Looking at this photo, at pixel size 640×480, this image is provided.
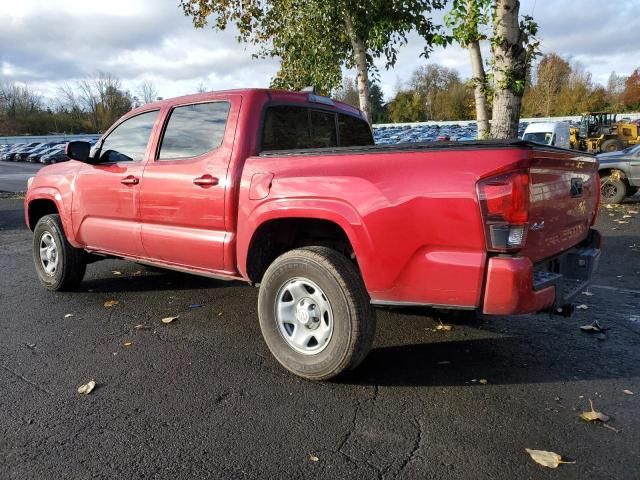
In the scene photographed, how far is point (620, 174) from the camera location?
12.3 meters

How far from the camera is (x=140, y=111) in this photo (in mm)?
4812

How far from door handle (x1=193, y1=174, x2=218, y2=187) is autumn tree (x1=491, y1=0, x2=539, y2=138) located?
18.8 ft

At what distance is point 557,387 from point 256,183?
95.0 inches

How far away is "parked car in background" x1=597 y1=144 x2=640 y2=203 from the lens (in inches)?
478

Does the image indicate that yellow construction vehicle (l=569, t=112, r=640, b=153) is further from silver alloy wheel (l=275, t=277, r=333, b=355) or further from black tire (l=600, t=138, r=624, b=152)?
silver alloy wheel (l=275, t=277, r=333, b=355)

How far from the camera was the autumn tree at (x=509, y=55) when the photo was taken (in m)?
7.60

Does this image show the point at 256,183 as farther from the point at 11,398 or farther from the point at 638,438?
the point at 638,438

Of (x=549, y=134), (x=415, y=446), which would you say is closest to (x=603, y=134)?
(x=549, y=134)

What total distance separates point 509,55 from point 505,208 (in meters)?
6.07

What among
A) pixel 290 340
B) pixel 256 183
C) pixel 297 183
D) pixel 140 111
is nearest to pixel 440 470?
pixel 290 340

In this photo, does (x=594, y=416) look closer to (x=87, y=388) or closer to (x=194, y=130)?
(x=87, y=388)

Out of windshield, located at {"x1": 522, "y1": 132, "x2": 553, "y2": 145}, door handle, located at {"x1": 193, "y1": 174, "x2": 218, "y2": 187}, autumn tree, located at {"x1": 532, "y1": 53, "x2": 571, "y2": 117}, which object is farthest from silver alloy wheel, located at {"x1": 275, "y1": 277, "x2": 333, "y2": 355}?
autumn tree, located at {"x1": 532, "y1": 53, "x2": 571, "y2": 117}

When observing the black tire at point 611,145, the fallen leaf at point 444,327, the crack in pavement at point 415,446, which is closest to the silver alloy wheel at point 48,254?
the fallen leaf at point 444,327

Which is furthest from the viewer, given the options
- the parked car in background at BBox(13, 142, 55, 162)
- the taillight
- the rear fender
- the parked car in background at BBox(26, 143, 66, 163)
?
the parked car in background at BBox(13, 142, 55, 162)
